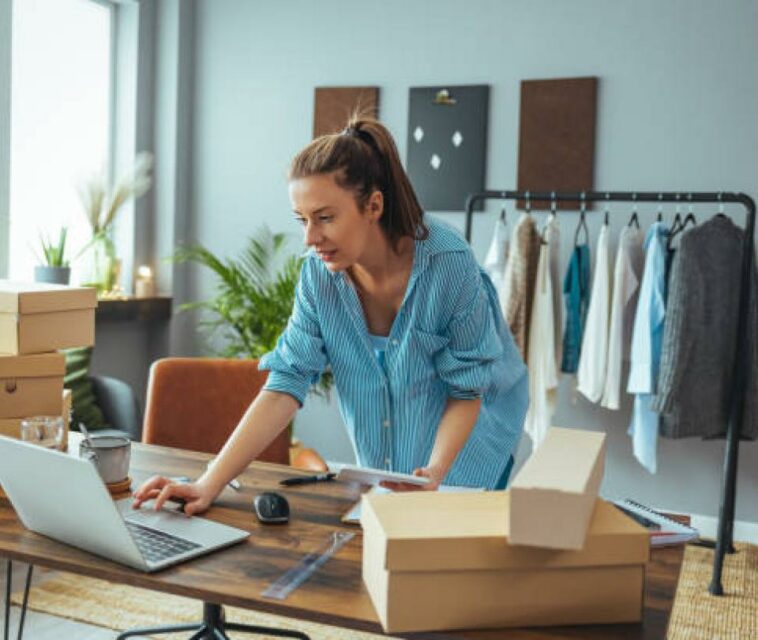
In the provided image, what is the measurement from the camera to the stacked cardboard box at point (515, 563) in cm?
103

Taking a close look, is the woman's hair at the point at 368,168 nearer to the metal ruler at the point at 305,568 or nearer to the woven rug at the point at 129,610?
the metal ruler at the point at 305,568

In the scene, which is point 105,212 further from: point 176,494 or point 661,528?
point 661,528

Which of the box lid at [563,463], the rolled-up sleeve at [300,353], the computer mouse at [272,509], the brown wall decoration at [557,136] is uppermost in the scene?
the brown wall decoration at [557,136]

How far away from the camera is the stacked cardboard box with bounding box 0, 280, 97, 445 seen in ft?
6.14

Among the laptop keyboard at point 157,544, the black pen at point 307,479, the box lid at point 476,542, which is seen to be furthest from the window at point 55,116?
the box lid at point 476,542

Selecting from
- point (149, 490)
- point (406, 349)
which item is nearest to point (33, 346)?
point (149, 490)

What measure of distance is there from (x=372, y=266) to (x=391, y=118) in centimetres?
263

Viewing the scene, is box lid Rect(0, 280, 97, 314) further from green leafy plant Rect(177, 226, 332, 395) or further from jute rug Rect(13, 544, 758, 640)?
green leafy plant Rect(177, 226, 332, 395)

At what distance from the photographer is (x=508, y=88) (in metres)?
4.11

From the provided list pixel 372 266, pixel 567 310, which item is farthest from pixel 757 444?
pixel 372 266

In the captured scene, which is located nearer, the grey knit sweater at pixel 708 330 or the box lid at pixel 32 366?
the box lid at pixel 32 366

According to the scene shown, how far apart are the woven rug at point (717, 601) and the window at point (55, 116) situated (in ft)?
10.2

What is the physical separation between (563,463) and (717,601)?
7.71ft

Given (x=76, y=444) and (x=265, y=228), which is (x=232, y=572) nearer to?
(x=76, y=444)
